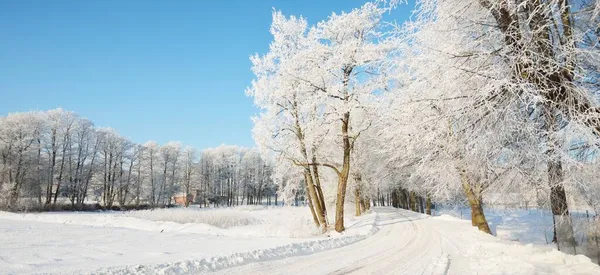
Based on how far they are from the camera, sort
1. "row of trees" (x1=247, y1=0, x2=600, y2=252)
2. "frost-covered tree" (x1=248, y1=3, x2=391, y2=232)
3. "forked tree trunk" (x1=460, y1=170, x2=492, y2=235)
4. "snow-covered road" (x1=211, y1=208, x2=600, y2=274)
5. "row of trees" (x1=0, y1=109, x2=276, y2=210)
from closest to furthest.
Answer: "row of trees" (x1=247, y1=0, x2=600, y2=252) → "snow-covered road" (x1=211, y1=208, x2=600, y2=274) → "frost-covered tree" (x1=248, y1=3, x2=391, y2=232) → "forked tree trunk" (x1=460, y1=170, x2=492, y2=235) → "row of trees" (x1=0, y1=109, x2=276, y2=210)

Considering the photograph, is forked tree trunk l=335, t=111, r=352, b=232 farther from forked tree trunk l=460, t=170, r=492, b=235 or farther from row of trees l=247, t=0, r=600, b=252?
row of trees l=247, t=0, r=600, b=252

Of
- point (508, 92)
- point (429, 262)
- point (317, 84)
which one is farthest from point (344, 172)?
point (508, 92)

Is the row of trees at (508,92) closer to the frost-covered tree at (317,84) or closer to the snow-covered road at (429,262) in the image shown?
the snow-covered road at (429,262)

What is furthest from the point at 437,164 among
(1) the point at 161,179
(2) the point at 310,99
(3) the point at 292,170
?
(1) the point at 161,179

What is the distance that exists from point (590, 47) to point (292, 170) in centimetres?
1775

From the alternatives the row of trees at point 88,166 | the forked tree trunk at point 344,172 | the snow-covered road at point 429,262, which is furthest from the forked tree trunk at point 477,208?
the row of trees at point 88,166

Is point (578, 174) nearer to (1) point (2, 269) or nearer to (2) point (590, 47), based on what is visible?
(2) point (590, 47)

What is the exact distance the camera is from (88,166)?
56.0 m

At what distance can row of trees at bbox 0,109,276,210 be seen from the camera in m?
46.0

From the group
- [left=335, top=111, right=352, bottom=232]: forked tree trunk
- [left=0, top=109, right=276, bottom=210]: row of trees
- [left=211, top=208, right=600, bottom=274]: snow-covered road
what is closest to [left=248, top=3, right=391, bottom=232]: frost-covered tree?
[left=335, top=111, right=352, bottom=232]: forked tree trunk

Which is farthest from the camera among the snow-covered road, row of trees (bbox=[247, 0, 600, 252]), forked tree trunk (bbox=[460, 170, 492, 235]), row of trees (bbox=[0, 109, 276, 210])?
row of trees (bbox=[0, 109, 276, 210])

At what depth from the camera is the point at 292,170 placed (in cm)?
2252

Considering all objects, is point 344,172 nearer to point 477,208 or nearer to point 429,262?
point 429,262

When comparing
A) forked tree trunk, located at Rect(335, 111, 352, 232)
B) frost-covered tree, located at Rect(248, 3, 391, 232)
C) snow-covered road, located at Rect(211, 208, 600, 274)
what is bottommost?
snow-covered road, located at Rect(211, 208, 600, 274)
